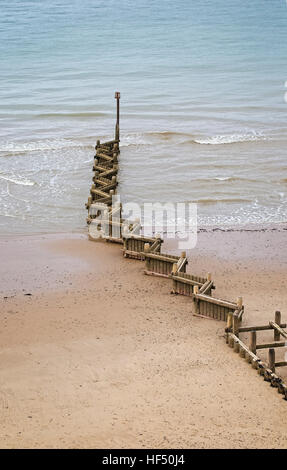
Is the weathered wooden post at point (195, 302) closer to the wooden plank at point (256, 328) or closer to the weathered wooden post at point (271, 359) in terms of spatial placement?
the wooden plank at point (256, 328)

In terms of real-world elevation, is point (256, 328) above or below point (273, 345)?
above

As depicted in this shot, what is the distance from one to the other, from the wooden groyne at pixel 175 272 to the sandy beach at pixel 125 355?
296mm

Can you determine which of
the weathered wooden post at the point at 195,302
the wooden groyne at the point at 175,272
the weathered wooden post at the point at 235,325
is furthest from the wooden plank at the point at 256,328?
the weathered wooden post at the point at 195,302

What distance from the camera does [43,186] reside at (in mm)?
31297

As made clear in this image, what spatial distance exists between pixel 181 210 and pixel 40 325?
11899 millimetres

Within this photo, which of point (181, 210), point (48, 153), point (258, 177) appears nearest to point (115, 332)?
point (181, 210)

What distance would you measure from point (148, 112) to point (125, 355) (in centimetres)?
3496

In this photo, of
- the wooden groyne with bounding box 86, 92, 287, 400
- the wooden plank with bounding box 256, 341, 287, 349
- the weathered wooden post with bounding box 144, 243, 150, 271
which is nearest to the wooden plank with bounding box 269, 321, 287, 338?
the wooden groyne with bounding box 86, 92, 287, 400

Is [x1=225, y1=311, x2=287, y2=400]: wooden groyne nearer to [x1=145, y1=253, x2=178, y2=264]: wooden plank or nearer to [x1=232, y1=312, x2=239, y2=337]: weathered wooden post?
[x1=232, y1=312, x2=239, y2=337]: weathered wooden post

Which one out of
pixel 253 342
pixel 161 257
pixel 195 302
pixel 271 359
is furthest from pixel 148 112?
pixel 271 359

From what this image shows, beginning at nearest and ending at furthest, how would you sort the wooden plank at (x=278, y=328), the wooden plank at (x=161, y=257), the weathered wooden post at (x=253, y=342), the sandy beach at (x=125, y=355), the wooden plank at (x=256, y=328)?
the sandy beach at (x=125, y=355)
the weathered wooden post at (x=253, y=342)
the wooden plank at (x=278, y=328)
the wooden plank at (x=256, y=328)
the wooden plank at (x=161, y=257)

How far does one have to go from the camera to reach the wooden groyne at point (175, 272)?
15570 millimetres

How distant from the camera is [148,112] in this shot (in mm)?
48750

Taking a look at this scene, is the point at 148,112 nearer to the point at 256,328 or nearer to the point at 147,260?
the point at 147,260
